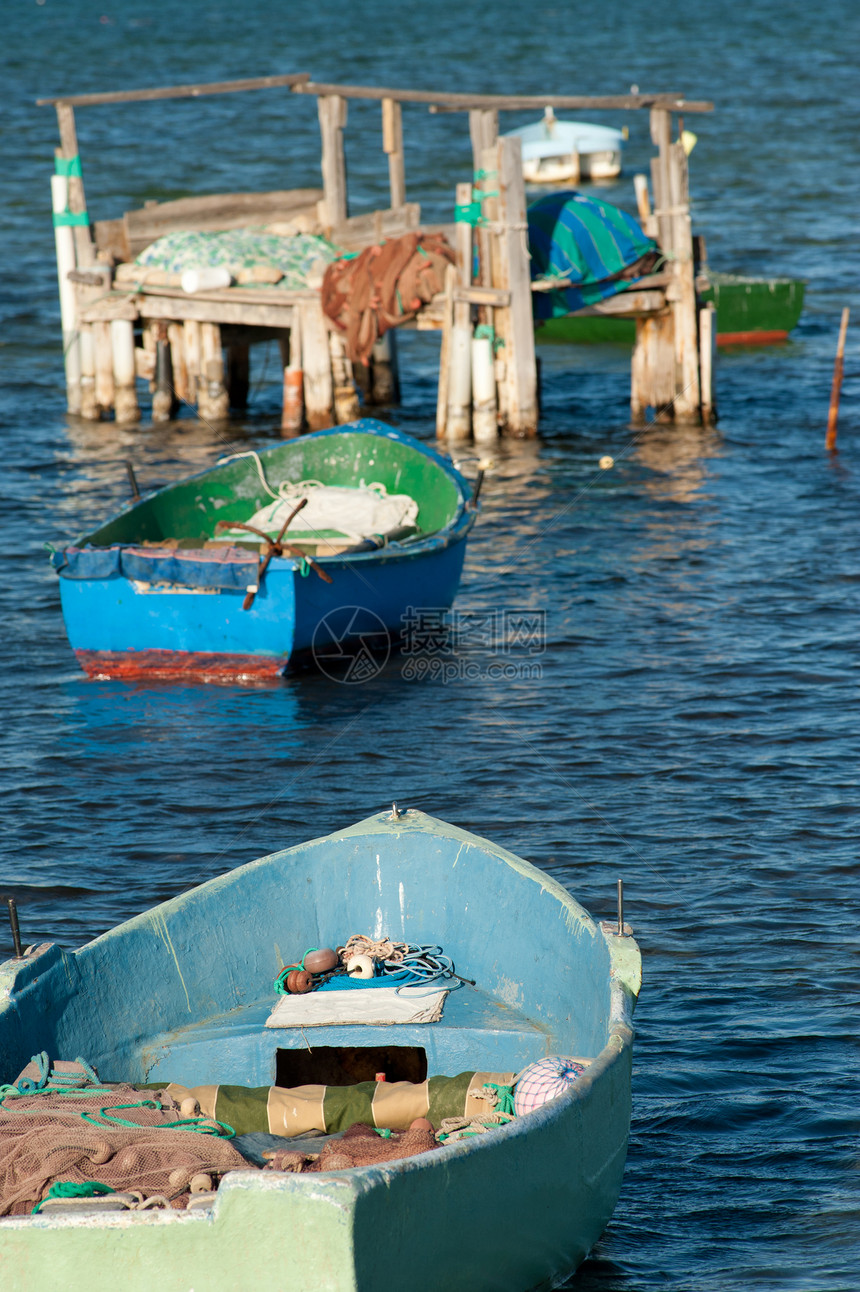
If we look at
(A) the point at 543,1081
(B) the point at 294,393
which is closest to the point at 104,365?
(B) the point at 294,393

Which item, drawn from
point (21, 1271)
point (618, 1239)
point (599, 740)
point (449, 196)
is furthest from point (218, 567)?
point (449, 196)

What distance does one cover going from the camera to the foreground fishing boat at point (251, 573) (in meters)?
12.2

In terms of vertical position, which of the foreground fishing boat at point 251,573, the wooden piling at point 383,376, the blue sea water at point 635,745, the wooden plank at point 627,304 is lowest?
the blue sea water at point 635,745

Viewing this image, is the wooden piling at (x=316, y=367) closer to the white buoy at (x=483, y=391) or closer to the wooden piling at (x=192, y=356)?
the wooden piling at (x=192, y=356)

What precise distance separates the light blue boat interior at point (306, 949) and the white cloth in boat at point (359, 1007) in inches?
1.7

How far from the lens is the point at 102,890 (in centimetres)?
920

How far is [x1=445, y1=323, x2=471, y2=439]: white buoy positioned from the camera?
1812 cm

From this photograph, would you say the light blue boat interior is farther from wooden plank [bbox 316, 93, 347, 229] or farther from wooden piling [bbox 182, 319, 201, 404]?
wooden plank [bbox 316, 93, 347, 229]

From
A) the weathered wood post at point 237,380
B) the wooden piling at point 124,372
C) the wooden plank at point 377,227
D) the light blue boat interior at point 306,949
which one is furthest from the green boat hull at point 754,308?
the light blue boat interior at point 306,949

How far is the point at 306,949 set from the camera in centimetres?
742

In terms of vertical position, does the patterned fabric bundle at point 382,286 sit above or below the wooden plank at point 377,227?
below

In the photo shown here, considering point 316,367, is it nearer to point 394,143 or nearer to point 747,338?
point 394,143

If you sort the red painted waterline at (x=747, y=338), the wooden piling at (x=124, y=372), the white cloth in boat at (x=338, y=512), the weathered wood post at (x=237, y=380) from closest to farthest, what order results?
the white cloth in boat at (x=338, y=512)
the wooden piling at (x=124, y=372)
the weathered wood post at (x=237, y=380)
the red painted waterline at (x=747, y=338)

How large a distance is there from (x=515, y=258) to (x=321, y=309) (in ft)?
7.91
